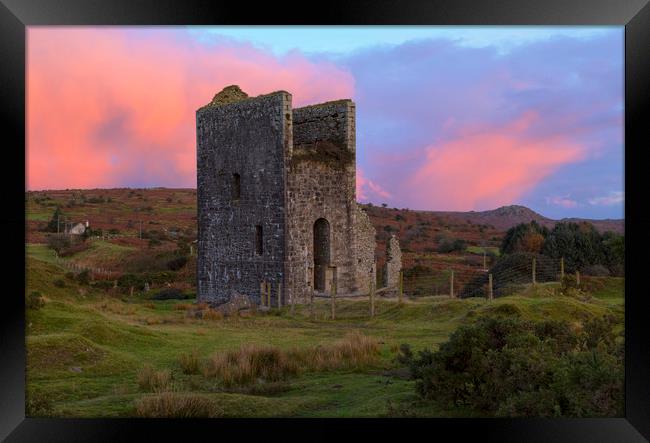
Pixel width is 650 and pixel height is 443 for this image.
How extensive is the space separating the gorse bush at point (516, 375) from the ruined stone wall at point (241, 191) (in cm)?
1216

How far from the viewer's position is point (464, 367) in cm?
858

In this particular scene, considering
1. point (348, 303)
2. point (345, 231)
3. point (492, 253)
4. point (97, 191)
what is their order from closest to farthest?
point (348, 303) → point (345, 231) → point (492, 253) → point (97, 191)

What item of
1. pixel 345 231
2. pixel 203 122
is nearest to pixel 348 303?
pixel 345 231

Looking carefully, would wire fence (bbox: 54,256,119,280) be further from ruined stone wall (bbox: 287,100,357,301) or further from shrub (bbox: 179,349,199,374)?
shrub (bbox: 179,349,199,374)

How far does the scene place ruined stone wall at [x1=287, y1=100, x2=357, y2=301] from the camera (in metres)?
20.8

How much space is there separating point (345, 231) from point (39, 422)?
15.1 m

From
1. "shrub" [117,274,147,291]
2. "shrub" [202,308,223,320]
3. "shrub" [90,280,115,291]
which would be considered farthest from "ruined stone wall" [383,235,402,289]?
"shrub" [117,274,147,291]

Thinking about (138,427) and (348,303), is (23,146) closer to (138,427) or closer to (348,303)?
(138,427)

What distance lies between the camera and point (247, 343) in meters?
13.7

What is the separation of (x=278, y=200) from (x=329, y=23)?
13143 mm

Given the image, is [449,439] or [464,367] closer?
[449,439]

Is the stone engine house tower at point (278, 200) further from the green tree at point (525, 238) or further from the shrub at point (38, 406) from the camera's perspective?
the green tree at point (525, 238)

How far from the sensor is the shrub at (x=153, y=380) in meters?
10.2

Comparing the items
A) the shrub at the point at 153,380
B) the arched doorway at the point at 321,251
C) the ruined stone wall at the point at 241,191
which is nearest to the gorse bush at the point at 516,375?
the shrub at the point at 153,380
